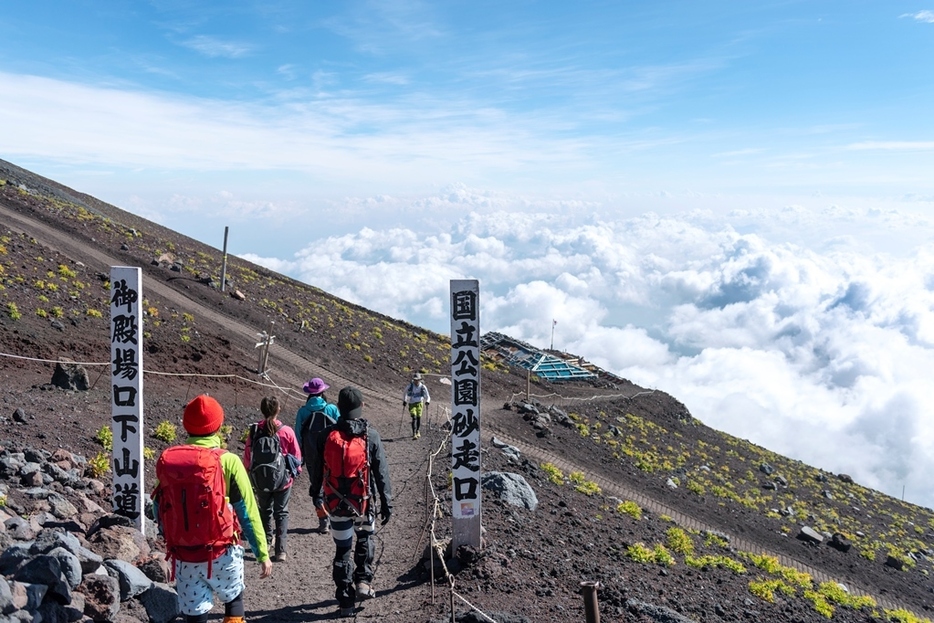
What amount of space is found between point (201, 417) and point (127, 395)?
3.88 m

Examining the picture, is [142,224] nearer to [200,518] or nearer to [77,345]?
[77,345]

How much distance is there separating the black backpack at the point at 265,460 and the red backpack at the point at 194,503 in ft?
8.76

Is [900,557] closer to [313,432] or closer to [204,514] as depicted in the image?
[313,432]

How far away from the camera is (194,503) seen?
4.84 m

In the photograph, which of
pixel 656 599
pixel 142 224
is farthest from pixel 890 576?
pixel 142 224

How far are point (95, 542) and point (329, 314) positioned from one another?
29218mm

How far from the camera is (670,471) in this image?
2553cm

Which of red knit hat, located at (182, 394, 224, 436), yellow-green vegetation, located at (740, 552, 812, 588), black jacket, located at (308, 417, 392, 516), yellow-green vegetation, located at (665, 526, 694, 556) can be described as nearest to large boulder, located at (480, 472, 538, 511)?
yellow-green vegetation, located at (665, 526, 694, 556)

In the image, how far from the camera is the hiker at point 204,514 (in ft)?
15.8

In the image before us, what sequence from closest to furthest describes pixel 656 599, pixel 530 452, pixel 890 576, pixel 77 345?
pixel 656 599 < pixel 77 345 < pixel 890 576 < pixel 530 452

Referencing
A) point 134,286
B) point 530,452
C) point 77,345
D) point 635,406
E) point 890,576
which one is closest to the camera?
point 134,286

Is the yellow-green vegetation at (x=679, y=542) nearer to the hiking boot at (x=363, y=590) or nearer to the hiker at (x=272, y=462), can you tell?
the hiking boot at (x=363, y=590)

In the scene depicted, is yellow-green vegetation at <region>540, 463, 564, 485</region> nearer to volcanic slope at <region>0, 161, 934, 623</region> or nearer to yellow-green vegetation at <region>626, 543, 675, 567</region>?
volcanic slope at <region>0, 161, 934, 623</region>

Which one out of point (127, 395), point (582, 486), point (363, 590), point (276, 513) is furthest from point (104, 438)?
point (582, 486)
